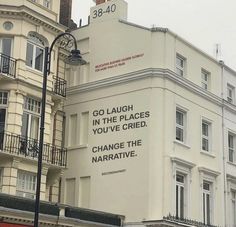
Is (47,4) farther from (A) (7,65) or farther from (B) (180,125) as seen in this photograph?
(B) (180,125)

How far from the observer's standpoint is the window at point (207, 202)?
106 feet

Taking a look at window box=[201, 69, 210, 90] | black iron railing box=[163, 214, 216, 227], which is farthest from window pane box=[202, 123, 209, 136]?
black iron railing box=[163, 214, 216, 227]

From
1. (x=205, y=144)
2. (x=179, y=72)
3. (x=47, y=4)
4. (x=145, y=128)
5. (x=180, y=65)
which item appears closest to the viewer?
(x=145, y=128)

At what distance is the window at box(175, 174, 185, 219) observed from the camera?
3030 cm

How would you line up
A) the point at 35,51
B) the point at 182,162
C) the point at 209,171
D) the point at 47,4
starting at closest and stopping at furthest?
the point at 35,51 < the point at 182,162 < the point at 47,4 < the point at 209,171

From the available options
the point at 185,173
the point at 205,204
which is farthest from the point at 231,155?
the point at 185,173

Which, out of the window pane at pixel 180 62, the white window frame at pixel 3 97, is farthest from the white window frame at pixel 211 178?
the white window frame at pixel 3 97

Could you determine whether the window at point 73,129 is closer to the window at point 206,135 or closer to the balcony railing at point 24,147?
the balcony railing at point 24,147

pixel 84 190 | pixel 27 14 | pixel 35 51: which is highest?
pixel 27 14

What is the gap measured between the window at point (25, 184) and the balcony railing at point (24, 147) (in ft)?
2.97

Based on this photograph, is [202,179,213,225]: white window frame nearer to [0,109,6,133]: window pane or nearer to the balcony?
the balcony

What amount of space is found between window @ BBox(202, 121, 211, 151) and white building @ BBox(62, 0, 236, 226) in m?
0.06

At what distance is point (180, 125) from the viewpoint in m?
31.8

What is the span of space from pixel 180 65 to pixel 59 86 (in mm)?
6849
